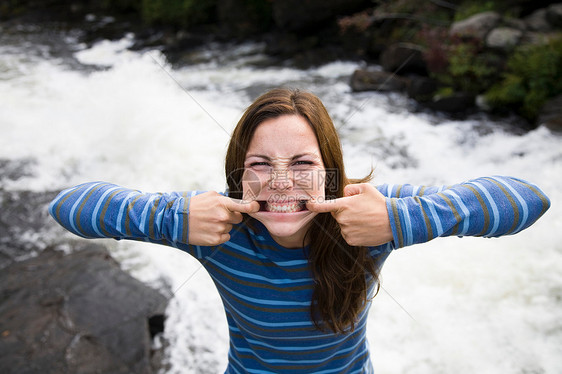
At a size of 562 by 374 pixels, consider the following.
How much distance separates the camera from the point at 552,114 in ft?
21.5

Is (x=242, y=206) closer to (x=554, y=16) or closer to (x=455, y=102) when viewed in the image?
(x=455, y=102)

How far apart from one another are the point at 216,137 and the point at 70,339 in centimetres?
428

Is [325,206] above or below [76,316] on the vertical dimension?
above

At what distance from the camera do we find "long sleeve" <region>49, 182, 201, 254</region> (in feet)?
4.75

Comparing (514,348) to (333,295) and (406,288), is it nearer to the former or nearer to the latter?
(406,288)

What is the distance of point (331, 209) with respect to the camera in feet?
4.43

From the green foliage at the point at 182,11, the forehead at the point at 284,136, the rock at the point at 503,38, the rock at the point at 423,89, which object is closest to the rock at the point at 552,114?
the rock at the point at 503,38

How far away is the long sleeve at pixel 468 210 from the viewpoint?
1.29 metres

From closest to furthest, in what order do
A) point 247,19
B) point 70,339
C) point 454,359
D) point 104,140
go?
point 70,339
point 454,359
point 104,140
point 247,19

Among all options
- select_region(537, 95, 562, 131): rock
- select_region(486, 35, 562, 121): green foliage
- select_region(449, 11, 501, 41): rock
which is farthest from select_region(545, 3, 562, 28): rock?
select_region(537, 95, 562, 131): rock

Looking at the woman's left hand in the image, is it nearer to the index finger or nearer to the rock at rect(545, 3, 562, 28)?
the index finger

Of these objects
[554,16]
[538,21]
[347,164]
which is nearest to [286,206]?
[347,164]

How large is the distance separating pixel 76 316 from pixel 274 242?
8.32 feet

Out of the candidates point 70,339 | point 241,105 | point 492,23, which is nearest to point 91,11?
point 241,105
